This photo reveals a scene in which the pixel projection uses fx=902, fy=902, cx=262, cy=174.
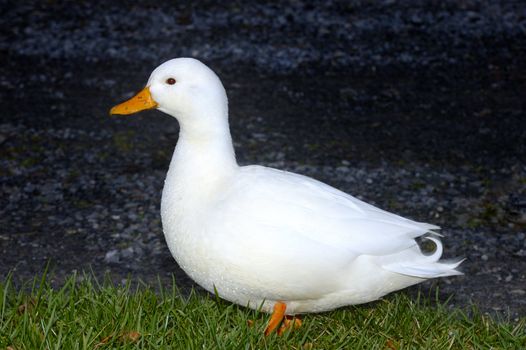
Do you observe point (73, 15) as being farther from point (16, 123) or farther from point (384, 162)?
point (384, 162)

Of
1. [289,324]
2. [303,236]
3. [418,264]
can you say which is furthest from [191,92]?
[418,264]

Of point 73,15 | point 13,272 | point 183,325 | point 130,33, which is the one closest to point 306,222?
point 183,325

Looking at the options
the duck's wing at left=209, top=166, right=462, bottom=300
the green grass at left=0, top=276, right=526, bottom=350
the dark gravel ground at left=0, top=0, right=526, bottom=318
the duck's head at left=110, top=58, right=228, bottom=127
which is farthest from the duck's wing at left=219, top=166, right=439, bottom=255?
the dark gravel ground at left=0, top=0, right=526, bottom=318

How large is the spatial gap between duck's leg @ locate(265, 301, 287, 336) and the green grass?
0.03m

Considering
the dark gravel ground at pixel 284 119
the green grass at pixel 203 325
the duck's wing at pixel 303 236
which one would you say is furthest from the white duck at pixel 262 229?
the dark gravel ground at pixel 284 119

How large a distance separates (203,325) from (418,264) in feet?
3.42

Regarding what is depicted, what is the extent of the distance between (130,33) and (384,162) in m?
3.25

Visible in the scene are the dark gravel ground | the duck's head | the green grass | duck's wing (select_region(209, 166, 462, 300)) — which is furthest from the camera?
the dark gravel ground

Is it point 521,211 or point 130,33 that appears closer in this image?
point 521,211

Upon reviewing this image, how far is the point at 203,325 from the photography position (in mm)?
4238

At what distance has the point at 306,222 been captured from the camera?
13.1 ft

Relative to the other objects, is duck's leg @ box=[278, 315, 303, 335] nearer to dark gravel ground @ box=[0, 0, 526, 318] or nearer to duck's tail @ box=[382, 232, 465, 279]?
duck's tail @ box=[382, 232, 465, 279]

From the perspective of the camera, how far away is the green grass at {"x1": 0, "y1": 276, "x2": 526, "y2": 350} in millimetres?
4027

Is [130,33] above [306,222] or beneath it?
beneath
